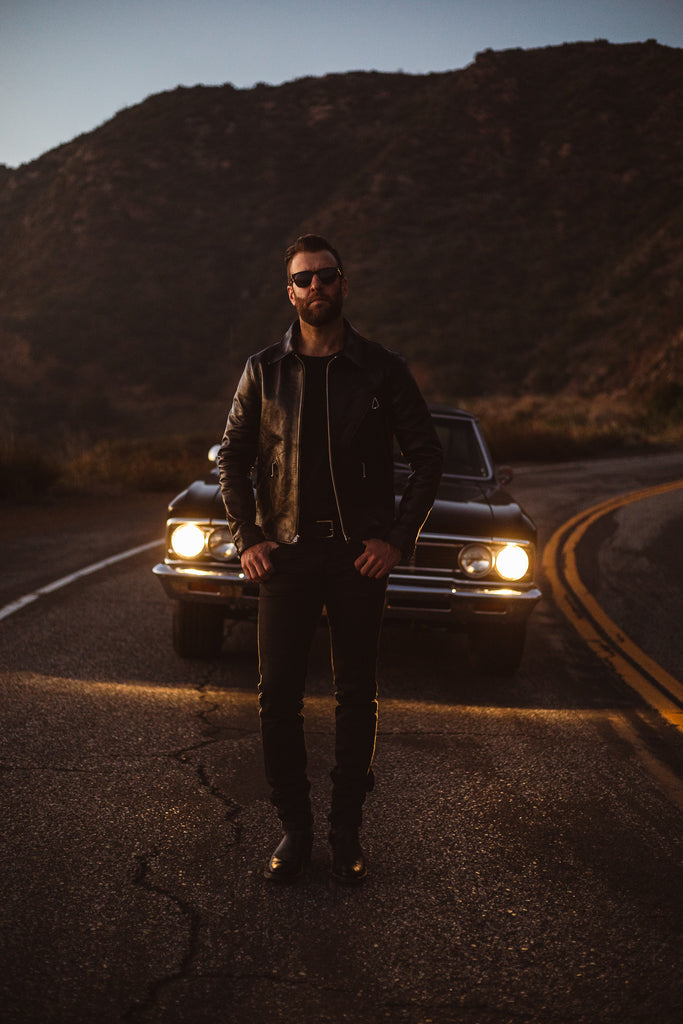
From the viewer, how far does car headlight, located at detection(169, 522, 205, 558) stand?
5.33 m

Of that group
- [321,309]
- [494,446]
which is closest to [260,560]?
[321,309]

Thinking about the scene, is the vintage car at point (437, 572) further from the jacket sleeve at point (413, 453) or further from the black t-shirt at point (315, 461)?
the black t-shirt at point (315, 461)

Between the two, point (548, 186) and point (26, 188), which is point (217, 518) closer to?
point (548, 186)

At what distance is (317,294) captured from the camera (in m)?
3.03

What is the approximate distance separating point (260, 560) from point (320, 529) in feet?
0.72

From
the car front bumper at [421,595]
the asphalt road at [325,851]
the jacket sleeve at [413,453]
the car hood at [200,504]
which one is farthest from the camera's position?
the car hood at [200,504]

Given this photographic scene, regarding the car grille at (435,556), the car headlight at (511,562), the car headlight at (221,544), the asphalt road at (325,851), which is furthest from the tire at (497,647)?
the car headlight at (221,544)

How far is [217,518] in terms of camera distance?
5.27 m

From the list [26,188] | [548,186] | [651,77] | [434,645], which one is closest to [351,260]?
[548,186]

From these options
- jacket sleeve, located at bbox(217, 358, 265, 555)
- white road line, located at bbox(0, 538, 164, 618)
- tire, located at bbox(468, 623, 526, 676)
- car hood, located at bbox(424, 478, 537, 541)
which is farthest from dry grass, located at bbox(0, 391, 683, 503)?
jacket sleeve, located at bbox(217, 358, 265, 555)

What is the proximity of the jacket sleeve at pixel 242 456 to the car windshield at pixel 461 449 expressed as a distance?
3173mm

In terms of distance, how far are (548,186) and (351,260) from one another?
539 inches

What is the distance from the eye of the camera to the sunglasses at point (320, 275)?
302cm

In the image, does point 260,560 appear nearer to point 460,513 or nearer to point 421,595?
point 421,595
